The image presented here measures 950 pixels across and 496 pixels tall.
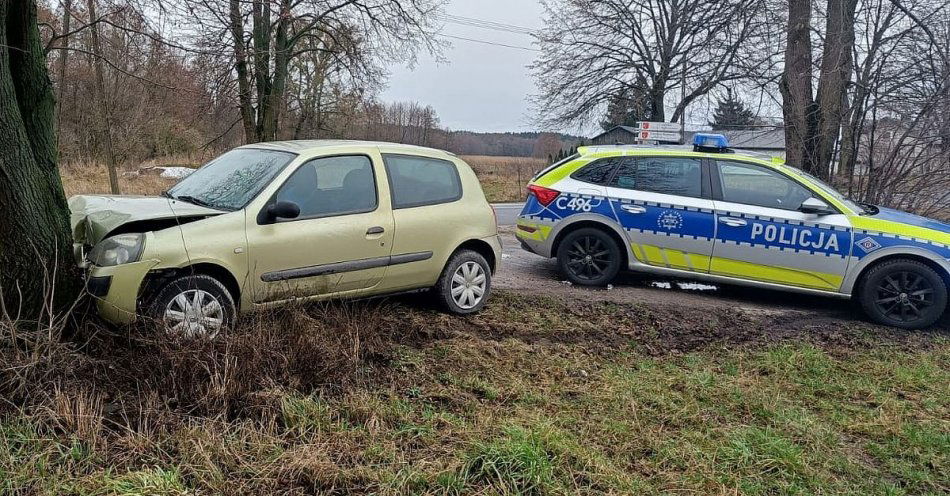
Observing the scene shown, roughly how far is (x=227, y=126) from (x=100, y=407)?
18.2 m

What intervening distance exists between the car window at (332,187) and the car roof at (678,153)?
3.38 meters

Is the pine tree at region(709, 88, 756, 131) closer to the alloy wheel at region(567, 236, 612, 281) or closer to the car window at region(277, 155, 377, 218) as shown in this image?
the alloy wheel at region(567, 236, 612, 281)

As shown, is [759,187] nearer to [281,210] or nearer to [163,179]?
[281,210]

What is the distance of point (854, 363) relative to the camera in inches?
210

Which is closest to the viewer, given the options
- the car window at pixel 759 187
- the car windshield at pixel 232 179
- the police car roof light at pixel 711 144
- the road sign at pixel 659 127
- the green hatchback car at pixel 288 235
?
the green hatchback car at pixel 288 235

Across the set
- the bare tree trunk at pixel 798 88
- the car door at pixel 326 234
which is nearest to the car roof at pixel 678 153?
the car door at pixel 326 234

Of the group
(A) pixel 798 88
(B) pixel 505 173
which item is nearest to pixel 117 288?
(A) pixel 798 88

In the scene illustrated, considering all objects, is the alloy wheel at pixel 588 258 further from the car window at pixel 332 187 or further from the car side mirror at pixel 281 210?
the car side mirror at pixel 281 210

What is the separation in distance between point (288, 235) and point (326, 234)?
313mm

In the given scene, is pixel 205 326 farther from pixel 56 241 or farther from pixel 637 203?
pixel 637 203

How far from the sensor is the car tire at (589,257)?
24.5 feet

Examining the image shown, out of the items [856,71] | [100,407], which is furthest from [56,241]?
[856,71]

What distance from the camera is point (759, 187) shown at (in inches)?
277

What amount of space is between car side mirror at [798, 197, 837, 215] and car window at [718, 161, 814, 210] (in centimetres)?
12
